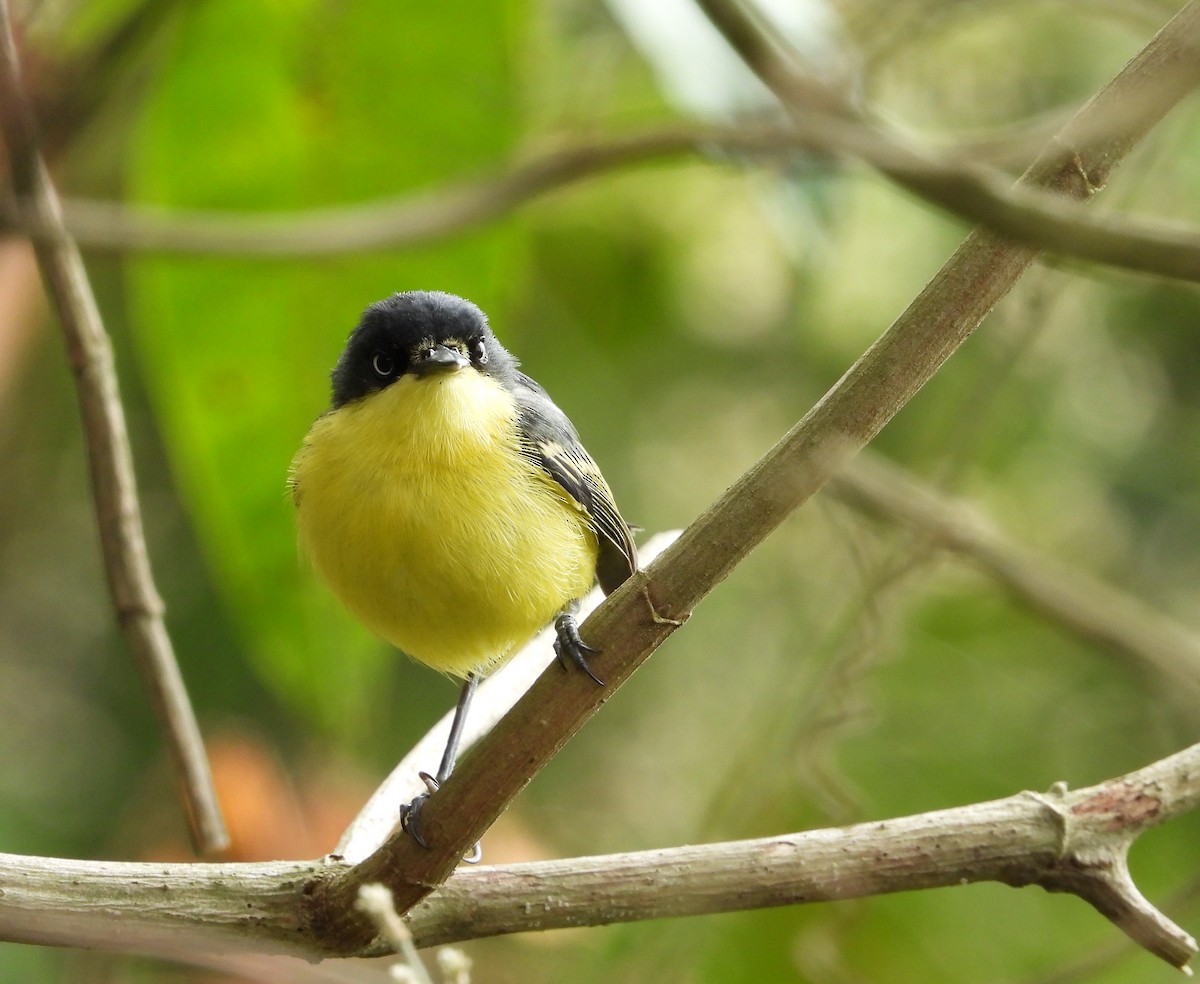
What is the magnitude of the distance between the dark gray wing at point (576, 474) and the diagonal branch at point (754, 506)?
1038 mm

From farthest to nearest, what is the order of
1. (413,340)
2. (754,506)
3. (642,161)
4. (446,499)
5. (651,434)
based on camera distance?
(651,434) < (413,340) < (446,499) < (642,161) < (754,506)

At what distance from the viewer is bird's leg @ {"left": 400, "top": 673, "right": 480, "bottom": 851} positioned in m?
2.31

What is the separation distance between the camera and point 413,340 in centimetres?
331

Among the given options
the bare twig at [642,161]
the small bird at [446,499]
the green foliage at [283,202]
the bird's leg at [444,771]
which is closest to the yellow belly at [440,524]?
the small bird at [446,499]

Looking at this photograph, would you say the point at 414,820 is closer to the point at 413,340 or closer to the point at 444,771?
the point at 444,771

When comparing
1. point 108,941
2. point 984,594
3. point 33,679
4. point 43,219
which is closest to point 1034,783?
point 984,594

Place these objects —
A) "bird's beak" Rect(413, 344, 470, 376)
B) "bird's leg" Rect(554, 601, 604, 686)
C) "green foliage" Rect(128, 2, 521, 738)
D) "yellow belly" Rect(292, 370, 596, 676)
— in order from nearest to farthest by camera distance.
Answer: "bird's leg" Rect(554, 601, 604, 686)
"yellow belly" Rect(292, 370, 596, 676)
"bird's beak" Rect(413, 344, 470, 376)
"green foliage" Rect(128, 2, 521, 738)

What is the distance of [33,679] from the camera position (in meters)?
5.05

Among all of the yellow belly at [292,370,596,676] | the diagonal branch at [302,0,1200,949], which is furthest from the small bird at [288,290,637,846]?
the diagonal branch at [302,0,1200,949]

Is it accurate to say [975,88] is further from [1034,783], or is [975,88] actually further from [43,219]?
[43,219]

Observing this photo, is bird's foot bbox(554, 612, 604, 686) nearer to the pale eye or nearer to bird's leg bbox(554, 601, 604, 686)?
bird's leg bbox(554, 601, 604, 686)

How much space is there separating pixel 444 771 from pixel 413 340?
1.03 m

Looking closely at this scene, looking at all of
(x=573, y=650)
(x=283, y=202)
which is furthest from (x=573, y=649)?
(x=283, y=202)

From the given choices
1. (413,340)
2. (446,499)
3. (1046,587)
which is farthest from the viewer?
(413,340)
